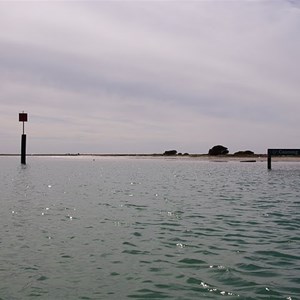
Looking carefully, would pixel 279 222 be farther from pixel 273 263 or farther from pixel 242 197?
pixel 242 197

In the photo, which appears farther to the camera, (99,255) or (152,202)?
(152,202)

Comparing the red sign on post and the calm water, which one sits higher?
the red sign on post

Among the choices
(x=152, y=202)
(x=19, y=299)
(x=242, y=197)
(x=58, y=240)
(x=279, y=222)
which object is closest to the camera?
(x=19, y=299)

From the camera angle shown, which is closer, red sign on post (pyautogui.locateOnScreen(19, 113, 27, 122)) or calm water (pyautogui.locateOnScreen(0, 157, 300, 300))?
calm water (pyautogui.locateOnScreen(0, 157, 300, 300))

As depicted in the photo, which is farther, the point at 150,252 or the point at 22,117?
the point at 22,117

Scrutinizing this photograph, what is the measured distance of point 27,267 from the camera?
32.3ft

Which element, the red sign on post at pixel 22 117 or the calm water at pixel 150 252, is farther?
the red sign on post at pixel 22 117

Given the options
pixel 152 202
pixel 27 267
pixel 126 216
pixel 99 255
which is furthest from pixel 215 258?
pixel 152 202

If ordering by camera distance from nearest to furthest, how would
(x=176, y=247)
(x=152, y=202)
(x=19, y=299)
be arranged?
(x=19, y=299)
(x=176, y=247)
(x=152, y=202)

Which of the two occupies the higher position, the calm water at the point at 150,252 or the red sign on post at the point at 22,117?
the red sign on post at the point at 22,117

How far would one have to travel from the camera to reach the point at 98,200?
24219mm

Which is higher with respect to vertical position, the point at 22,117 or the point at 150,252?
the point at 22,117

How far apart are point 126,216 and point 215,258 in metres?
7.80

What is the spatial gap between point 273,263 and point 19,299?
611 centimetres
